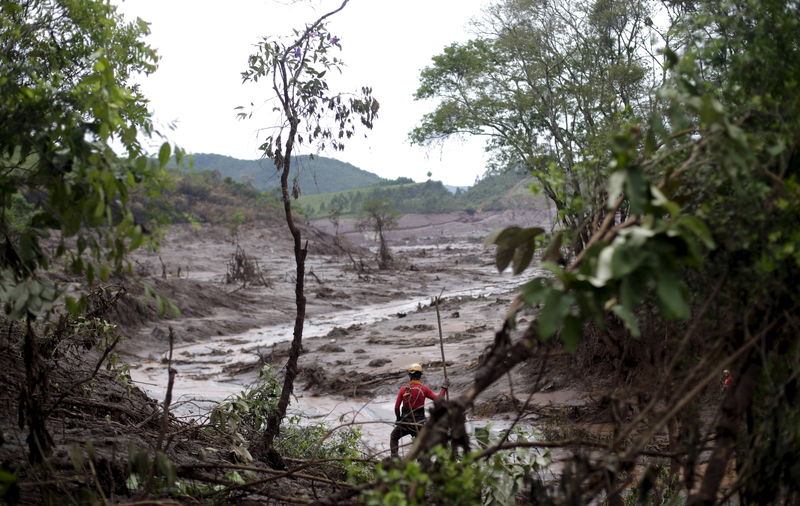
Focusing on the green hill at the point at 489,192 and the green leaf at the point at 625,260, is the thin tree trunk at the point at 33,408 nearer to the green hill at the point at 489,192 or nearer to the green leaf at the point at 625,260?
the green leaf at the point at 625,260

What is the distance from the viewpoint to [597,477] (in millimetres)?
2152

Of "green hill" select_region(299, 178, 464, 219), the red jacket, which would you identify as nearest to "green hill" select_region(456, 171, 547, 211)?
"green hill" select_region(299, 178, 464, 219)

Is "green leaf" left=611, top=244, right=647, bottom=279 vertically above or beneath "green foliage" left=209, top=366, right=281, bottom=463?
above

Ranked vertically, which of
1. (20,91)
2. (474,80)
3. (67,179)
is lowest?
(67,179)

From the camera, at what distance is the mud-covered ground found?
9.87 metres

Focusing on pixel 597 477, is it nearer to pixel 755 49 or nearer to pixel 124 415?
pixel 755 49

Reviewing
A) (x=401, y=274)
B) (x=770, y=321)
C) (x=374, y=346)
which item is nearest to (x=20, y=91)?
(x=770, y=321)

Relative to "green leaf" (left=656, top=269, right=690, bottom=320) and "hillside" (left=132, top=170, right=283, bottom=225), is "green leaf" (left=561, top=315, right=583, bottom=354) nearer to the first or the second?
"green leaf" (left=656, top=269, right=690, bottom=320)

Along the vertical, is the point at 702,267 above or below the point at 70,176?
below

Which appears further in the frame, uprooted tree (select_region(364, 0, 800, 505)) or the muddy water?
the muddy water

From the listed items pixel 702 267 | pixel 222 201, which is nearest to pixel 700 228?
pixel 702 267

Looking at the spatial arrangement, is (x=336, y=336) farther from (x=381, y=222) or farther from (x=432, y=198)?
(x=432, y=198)

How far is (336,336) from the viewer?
15.3 m

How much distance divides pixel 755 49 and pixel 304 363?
11.3 m
